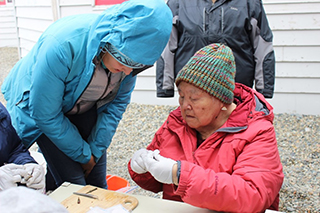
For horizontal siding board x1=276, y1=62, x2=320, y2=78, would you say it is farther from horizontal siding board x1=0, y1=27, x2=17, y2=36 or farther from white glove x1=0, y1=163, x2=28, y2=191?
horizontal siding board x1=0, y1=27, x2=17, y2=36

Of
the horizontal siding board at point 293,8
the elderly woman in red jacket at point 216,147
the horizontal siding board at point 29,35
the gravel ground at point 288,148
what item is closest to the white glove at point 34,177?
the elderly woman in red jacket at point 216,147

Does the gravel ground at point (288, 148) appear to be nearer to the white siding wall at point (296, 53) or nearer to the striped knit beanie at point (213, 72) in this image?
the white siding wall at point (296, 53)

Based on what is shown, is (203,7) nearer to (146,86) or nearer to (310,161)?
(310,161)

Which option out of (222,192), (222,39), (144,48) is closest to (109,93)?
(144,48)

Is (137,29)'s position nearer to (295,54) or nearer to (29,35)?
(295,54)

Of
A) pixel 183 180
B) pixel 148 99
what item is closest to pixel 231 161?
pixel 183 180

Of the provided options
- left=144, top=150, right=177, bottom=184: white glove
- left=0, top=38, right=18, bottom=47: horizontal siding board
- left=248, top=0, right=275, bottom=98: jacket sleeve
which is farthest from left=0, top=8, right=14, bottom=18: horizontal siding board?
left=144, top=150, right=177, bottom=184: white glove

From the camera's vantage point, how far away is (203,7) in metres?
2.95

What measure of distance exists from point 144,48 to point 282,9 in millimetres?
3675

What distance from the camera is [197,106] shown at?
1.72 meters

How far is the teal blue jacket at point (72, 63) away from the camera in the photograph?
1572 millimetres

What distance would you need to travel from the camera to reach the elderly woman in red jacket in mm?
1416

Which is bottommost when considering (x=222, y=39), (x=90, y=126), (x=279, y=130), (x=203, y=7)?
(x=279, y=130)

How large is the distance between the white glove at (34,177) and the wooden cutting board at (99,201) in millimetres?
231
